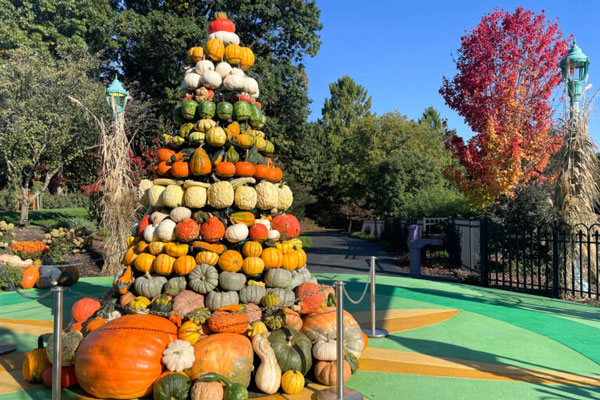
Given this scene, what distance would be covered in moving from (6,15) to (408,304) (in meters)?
24.4

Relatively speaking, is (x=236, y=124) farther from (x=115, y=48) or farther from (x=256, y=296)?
(x=115, y=48)

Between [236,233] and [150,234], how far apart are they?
1196 mm

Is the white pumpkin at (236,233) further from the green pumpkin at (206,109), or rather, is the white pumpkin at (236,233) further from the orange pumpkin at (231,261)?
the green pumpkin at (206,109)

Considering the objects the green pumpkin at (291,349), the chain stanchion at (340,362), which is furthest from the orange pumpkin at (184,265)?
the chain stanchion at (340,362)

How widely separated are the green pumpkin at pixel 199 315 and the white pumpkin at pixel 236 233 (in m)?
0.99

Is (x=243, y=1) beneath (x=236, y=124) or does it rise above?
above

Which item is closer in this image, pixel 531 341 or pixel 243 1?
pixel 531 341

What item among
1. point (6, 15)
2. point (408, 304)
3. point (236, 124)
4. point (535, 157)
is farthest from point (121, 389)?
point (6, 15)

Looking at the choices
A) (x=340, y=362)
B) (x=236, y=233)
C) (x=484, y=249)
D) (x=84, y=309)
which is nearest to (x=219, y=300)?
(x=236, y=233)

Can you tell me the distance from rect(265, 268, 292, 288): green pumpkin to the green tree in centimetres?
1391

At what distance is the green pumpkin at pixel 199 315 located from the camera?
428cm

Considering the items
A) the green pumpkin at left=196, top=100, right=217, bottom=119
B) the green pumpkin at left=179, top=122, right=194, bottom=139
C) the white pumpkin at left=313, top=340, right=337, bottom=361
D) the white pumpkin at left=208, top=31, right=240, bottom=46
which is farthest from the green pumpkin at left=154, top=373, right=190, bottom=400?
the white pumpkin at left=208, top=31, right=240, bottom=46

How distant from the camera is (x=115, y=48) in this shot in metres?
22.9

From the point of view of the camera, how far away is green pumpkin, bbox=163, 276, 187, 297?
5.13m
